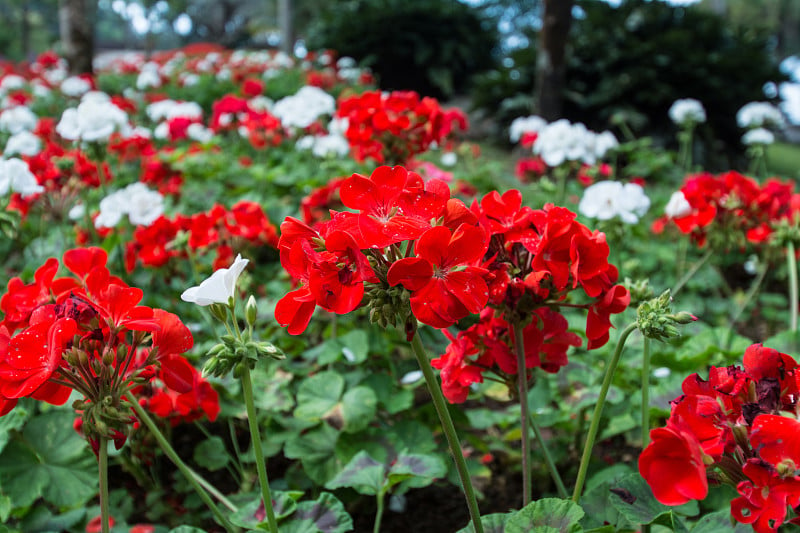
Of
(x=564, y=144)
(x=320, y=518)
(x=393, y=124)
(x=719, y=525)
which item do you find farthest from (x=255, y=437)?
(x=564, y=144)

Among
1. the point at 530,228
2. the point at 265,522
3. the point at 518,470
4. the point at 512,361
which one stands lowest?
the point at 518,470

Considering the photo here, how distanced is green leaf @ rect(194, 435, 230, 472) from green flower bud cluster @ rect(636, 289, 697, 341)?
142cm

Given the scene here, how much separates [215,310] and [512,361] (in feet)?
1.97

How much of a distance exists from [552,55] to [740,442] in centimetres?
545

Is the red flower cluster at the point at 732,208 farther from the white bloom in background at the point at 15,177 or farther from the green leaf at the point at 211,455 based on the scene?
the white bloom in background at the point at 15,177

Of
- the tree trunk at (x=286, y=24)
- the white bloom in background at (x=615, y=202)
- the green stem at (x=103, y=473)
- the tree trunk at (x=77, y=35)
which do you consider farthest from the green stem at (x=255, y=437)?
the tree trunk at (x=286, y=24)

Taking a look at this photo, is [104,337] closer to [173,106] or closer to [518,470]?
[518,470]

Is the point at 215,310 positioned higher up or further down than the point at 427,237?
further down

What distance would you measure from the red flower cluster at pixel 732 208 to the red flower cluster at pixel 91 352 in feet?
5.88

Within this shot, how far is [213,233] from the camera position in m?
2.21

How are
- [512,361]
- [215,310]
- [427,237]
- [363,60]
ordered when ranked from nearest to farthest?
[427,237] → [215,310] → [512,361] → [363,60]

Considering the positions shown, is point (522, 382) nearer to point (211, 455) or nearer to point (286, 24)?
point (211, 455)

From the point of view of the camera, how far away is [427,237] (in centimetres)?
89

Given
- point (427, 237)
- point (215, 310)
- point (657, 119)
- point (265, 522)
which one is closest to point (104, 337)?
point (215, 310)
